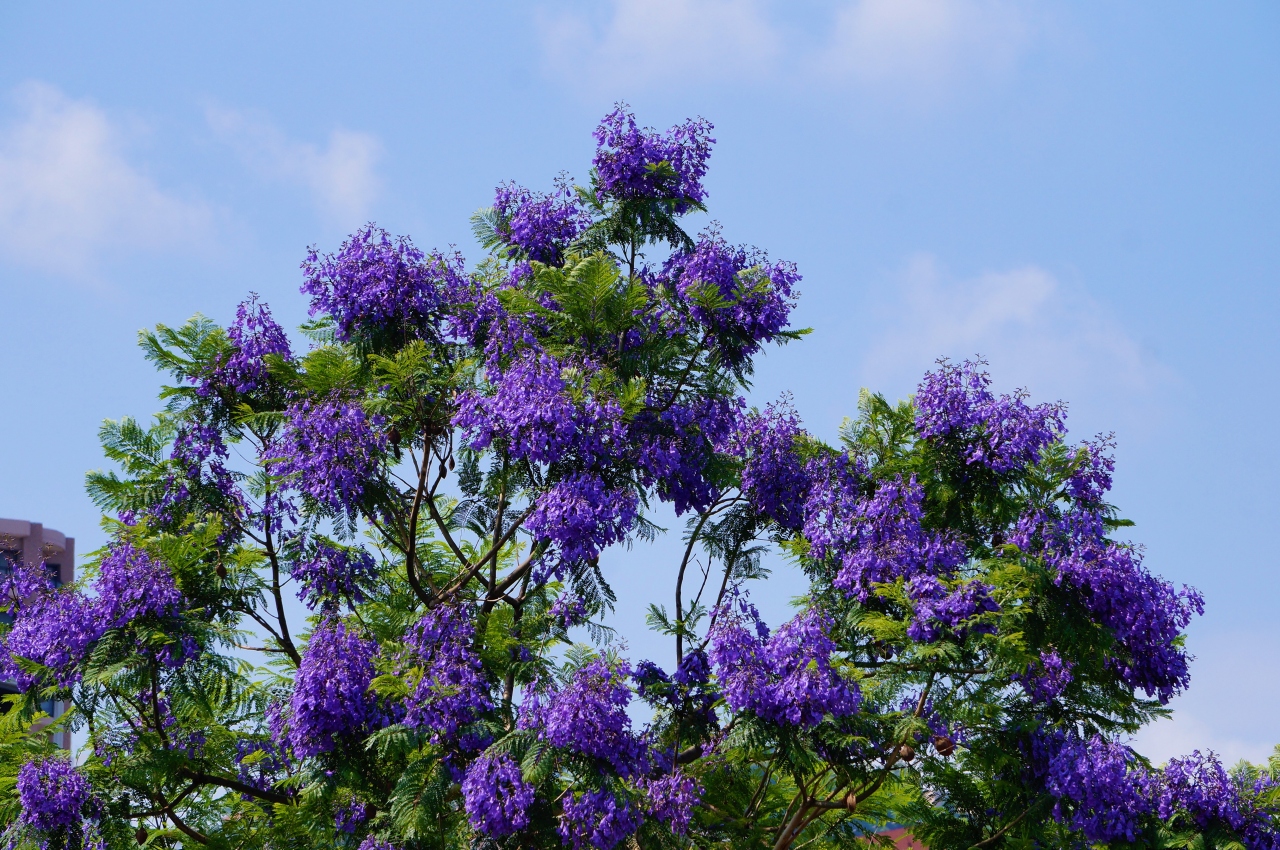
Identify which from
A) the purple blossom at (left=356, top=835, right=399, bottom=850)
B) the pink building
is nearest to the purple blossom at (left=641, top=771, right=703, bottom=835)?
the purple blossom at (left=356, top=835, right=399, bottom=850)

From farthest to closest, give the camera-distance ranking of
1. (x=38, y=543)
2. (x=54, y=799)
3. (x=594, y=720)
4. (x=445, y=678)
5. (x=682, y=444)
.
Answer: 1. (x=38, y=543)
2. (x=682, y=444)
3. (x=54, y=799)
4. (x=445, y=678)
5. (x=594, y=720)

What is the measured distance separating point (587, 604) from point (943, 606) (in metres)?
3.77

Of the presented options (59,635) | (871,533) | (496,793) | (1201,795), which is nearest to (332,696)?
(496,793)

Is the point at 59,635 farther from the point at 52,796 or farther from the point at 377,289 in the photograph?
the point at 377,289

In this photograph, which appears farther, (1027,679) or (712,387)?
(712,387)

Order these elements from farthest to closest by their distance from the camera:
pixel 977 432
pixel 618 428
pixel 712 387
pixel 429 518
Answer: pixel 429 518, pixel 712 387, pixel 977 432, pixel 618 428

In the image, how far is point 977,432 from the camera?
15.0 metres

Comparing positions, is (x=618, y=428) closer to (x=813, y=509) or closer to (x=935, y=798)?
(x=813, y=509)

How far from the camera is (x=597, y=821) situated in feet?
41.9

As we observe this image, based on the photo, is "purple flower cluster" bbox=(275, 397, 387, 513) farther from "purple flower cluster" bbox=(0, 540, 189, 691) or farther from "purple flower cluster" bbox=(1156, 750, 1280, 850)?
"purple flower cluster" bbox=(1156, 750, 1280, 850)

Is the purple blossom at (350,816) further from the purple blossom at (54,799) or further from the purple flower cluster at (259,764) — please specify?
the purple blossom at (54,799)

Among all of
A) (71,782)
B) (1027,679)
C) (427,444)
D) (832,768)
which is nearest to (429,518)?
(427,444)

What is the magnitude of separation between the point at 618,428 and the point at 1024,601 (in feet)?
15.8

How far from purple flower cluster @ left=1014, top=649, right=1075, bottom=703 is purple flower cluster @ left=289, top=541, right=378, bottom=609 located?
302 inches
